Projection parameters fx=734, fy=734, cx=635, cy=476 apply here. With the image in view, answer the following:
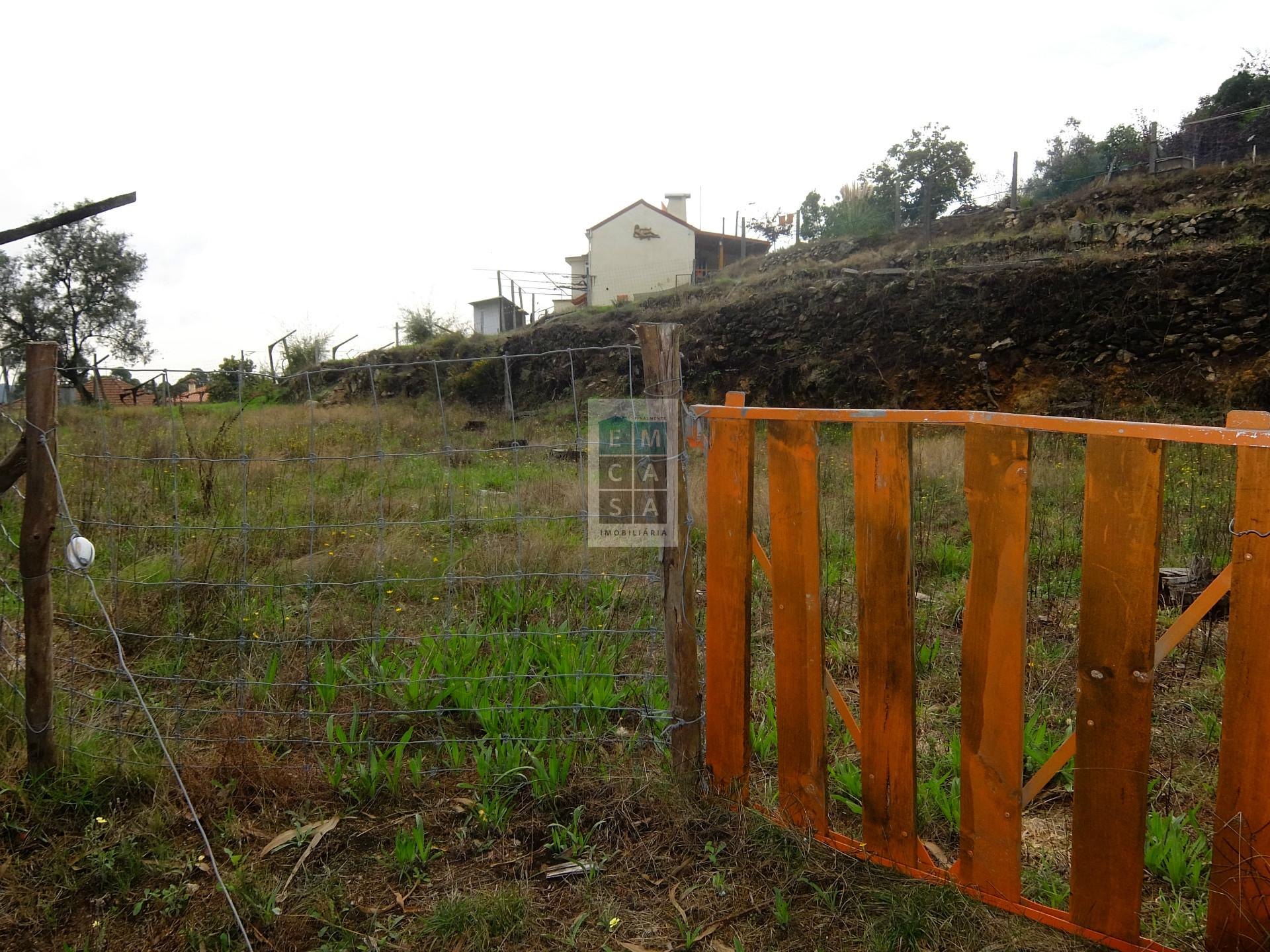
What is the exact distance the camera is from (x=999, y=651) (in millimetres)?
1924

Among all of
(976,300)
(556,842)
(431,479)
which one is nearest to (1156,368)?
(976,300)

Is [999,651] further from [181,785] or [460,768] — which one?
[181,785]

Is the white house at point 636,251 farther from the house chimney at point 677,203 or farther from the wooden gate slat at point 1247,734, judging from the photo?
the wooden gate slat at point 1247,734

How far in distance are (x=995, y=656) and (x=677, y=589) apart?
1.04 metres

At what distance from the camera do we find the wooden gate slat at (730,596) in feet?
8.04

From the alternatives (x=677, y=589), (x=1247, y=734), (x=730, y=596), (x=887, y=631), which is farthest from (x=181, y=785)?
(x=1247, y=734)

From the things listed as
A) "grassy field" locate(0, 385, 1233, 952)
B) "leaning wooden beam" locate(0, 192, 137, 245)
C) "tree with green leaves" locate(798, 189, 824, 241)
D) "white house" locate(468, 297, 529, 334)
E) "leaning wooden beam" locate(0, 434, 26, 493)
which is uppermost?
"tree with green leaves" locate(798, 189, 824, 241)

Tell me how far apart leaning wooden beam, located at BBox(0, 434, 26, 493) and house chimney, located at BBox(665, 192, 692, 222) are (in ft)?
119

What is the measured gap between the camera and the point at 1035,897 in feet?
7.05

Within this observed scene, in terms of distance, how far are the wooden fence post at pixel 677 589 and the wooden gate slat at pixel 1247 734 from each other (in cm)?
146

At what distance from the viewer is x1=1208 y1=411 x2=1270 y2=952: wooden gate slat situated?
62.1 inches

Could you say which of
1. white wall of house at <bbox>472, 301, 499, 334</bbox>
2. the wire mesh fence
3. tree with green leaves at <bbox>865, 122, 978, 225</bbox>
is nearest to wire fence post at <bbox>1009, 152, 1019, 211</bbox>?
tree with green leaves at <bbox>865, 122, 978, 225</bbox>

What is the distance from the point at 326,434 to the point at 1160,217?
14.5 m

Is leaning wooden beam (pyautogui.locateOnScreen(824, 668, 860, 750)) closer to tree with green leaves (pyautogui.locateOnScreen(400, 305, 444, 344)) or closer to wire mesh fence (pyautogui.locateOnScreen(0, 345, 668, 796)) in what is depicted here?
wire mesh fence (pyautogui.locateOnScreen(0, 345, 668, 796))
